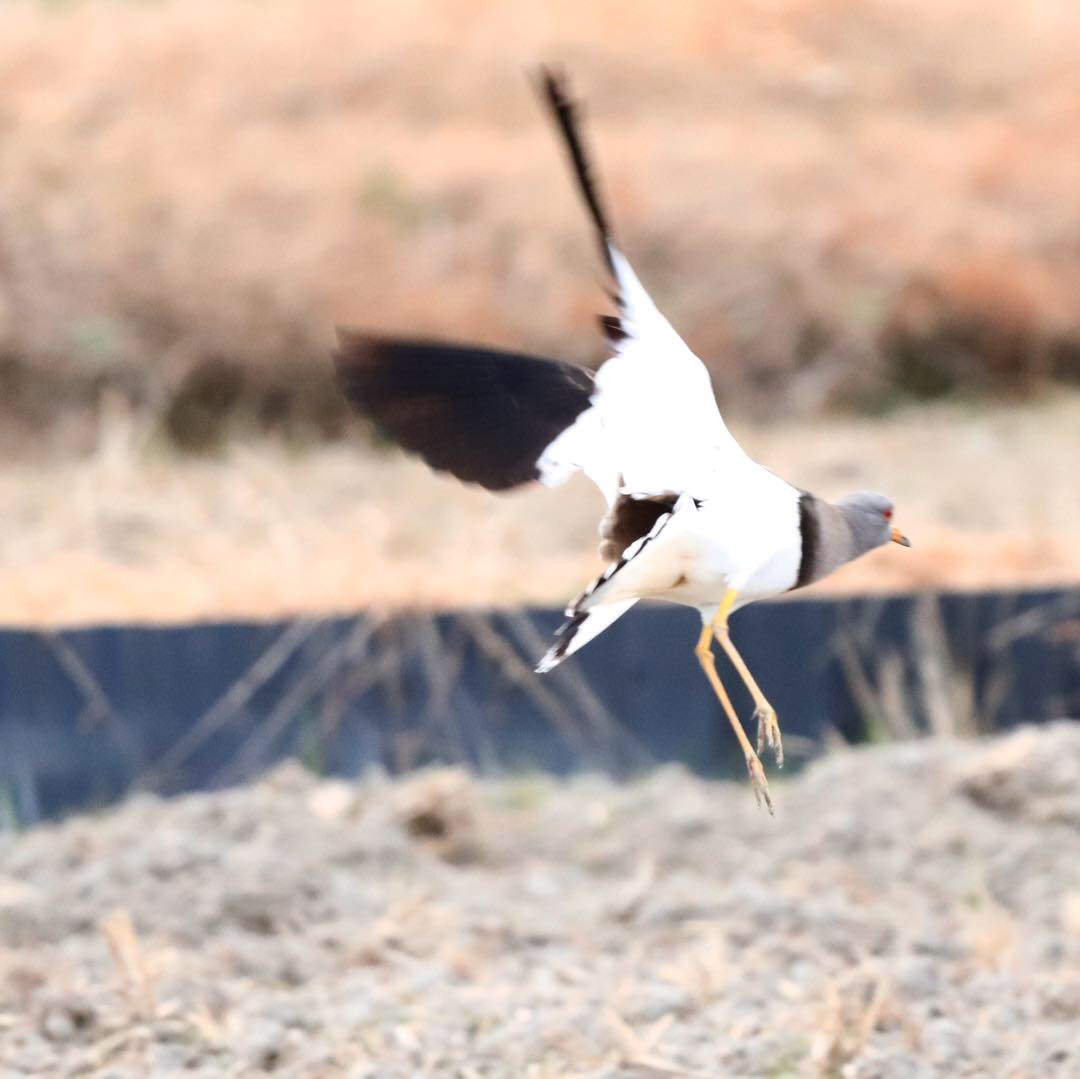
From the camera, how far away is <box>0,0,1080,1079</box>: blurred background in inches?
109

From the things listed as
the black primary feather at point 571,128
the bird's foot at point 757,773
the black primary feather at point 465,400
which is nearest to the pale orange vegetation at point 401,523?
the black primary feather at point 465,400

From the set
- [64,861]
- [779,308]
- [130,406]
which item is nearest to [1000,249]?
[779,308]

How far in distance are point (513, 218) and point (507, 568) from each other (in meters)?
3.02

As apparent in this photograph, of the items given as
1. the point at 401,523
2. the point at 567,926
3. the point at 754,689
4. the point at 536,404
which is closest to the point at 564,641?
the point at 754,689

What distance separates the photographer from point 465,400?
6.77 feet

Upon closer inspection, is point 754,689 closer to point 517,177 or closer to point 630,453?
point 630,453

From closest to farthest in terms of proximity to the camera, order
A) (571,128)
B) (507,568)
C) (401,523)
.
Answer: (571,128)
(507,568)
(401,523)

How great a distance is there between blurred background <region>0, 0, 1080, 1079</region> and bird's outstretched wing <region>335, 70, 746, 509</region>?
36.6 inches

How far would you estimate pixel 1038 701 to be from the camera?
4309 millimetres

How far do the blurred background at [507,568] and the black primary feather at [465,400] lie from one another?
0.94 metres

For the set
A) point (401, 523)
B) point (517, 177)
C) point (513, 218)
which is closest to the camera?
point (401, 523)

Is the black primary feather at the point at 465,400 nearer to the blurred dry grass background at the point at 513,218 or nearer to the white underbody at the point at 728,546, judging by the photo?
the white underbody at the point at 728,546

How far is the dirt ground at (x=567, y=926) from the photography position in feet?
8.14

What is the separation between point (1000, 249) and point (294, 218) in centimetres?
321
